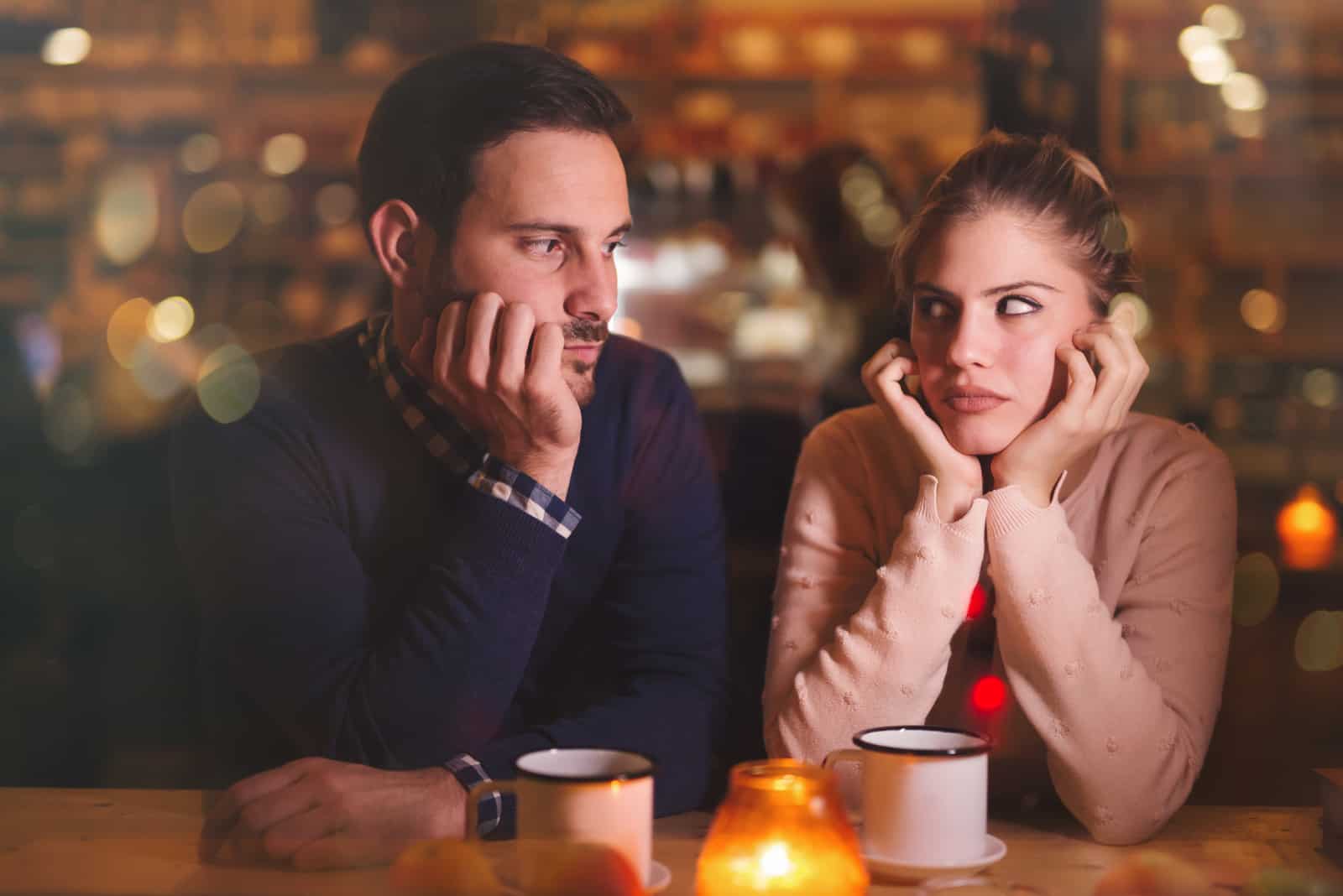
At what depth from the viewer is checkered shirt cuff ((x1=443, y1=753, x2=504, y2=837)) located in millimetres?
1053

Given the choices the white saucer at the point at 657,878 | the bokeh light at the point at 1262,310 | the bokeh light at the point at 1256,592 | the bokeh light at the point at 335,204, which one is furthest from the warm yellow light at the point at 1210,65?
the white saucer at the point at 657,878

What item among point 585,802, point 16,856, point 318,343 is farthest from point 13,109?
point 585,802

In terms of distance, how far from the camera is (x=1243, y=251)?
158 inches

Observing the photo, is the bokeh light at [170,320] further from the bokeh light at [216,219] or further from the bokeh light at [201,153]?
the bokeh light at [201,153]

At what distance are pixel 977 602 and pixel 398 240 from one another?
2.10 feet

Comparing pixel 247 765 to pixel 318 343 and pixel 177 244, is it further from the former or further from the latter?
pixel 177 244

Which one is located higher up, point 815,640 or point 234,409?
point 234,409

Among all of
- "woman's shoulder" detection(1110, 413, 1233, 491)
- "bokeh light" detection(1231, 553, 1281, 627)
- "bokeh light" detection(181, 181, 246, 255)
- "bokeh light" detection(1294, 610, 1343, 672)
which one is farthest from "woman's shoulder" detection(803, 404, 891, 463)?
"bokeh light" detection(181, 181, 246, 255)

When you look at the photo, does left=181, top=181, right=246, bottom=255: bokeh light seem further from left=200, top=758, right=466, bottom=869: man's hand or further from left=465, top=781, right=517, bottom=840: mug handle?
left=465, top=781, right=517, bottom=840: mug handle

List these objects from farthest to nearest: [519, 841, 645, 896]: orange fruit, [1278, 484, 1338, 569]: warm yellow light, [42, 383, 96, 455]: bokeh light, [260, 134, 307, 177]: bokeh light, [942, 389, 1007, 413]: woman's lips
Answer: [260, 134, 307, 177]: bokeh light, [42, 383, 96, 455]: bokeh light, [1278, 484, 1338, 569]: warm yellow light, [942, 389, 1007, 413]: woman's lips, [519, 841, 645, 896]: orange fruit

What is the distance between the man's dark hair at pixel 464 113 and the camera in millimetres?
1230

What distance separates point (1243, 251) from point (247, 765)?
11.7 ft

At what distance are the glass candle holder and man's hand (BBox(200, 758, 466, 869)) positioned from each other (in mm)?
247

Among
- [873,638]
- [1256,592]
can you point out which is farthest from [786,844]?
[1256,592]
